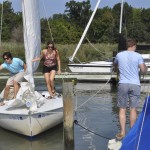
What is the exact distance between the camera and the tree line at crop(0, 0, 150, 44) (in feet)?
189

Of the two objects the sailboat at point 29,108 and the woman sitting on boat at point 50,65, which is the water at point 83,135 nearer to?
the sailboat at point 29,108

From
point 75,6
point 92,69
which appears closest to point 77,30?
point 75,6

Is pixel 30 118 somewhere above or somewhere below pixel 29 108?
below

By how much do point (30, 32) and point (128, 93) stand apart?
13.6 feet

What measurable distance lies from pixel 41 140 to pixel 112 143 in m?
2.64

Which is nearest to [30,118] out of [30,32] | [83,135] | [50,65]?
[83,135]

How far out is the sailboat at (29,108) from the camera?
32.3 ft

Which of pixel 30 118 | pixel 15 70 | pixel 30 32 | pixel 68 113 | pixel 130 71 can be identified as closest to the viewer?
pixel 130 71

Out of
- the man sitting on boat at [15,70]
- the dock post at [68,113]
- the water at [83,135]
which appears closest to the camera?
the dock post at [68,113]

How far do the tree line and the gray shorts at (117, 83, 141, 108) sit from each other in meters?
41.3

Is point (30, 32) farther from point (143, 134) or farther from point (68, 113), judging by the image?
point (143, 134)

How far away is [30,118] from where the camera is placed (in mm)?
9727

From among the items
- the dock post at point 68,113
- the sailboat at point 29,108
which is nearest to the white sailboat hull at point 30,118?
the sailboat at point 29,108

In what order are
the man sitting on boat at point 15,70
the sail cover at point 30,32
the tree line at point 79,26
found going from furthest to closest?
the tree line at point 79,26 → the man sitting on boat at point 15,70 → the sail cover at point 30,32
